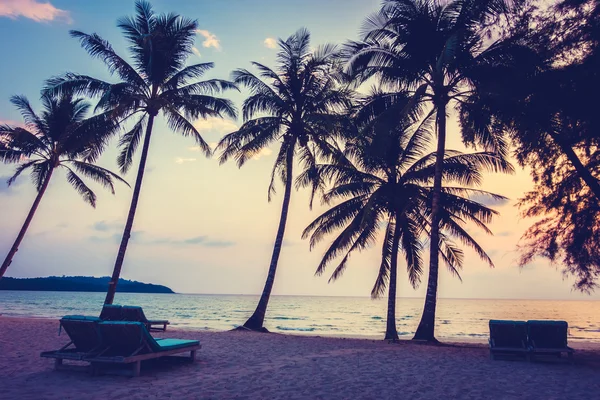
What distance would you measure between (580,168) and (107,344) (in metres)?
10.9

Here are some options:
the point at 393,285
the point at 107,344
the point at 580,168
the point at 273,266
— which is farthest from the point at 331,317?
the point at 107,344

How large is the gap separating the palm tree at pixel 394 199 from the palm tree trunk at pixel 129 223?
6441mm

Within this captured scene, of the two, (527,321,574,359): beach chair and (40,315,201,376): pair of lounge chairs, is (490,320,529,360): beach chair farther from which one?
(40,315,201,376): pair of lounge chairs

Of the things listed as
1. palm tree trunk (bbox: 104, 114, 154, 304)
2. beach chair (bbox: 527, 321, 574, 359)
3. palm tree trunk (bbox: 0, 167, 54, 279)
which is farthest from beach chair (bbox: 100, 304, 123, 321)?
palm tree trunk (bbox: 0, 167, 54, 279)

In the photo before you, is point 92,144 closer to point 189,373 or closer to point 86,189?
point 86,189

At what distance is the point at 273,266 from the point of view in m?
17.5

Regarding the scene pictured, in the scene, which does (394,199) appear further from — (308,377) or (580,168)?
(308,377)

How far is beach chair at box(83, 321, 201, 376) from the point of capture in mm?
6887

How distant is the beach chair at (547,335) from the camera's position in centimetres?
988

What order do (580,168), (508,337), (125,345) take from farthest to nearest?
(580,168)
(508,337)
(125,345)

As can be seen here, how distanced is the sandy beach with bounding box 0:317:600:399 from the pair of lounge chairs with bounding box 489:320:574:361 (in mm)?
326

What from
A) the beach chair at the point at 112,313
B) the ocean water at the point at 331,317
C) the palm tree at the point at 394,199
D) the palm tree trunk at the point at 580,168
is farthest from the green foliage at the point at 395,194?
the ocean water at the point at 331,317

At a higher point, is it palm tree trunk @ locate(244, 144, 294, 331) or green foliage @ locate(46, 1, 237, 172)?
green foliage @ locate(46, 1, 237, 172)

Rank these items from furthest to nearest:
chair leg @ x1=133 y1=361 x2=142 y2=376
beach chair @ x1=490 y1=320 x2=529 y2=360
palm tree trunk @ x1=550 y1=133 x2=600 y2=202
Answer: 1. palm tree trunk @ x1=550 y1=133 x2=600 y2=202
2. beach chair @ x1=490 y1=320 x2=529 y2=360
3. chair leg @ x1=133 y1=361 x2=142 y2=376
